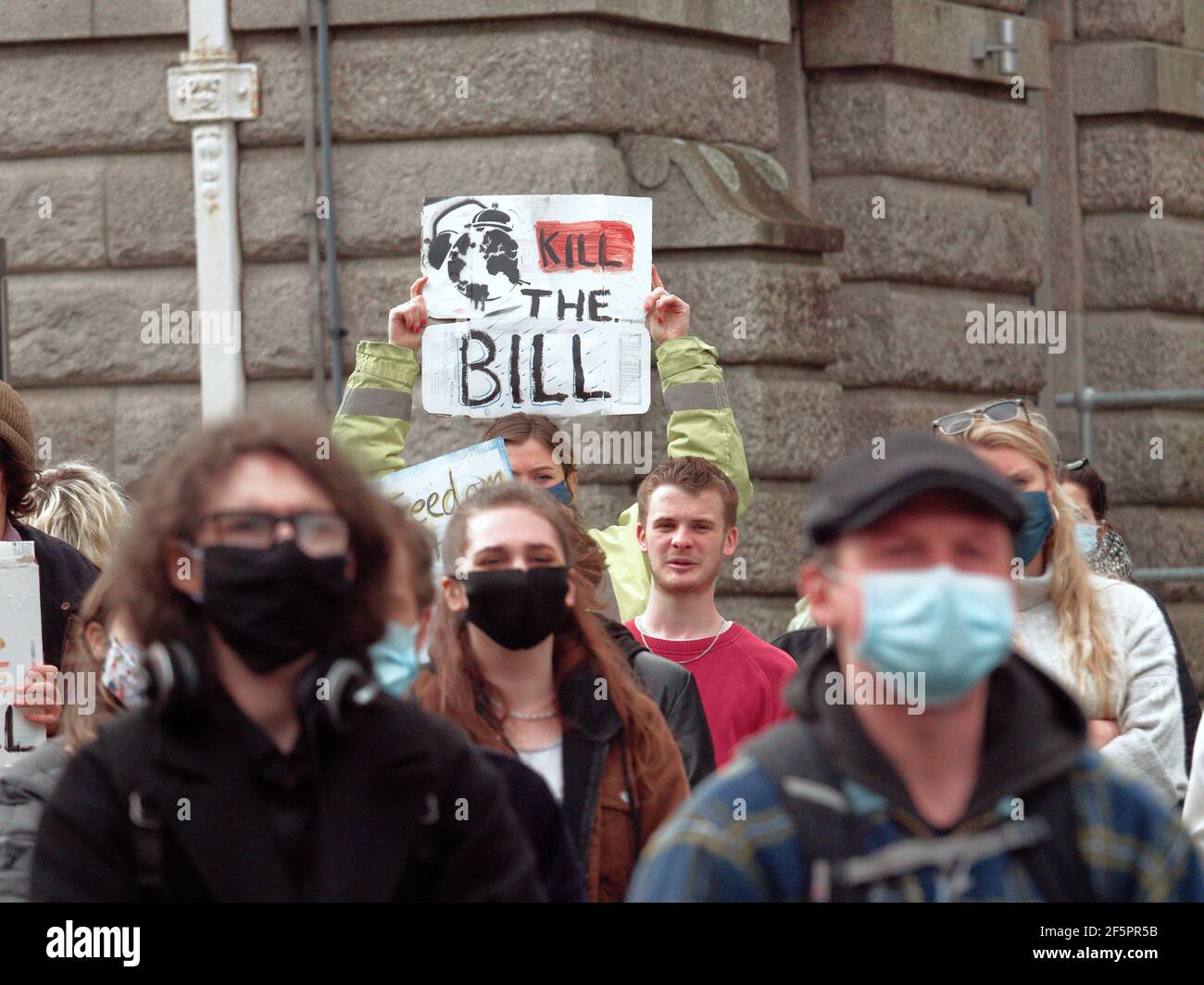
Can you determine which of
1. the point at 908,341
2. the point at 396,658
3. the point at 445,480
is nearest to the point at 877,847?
the point at 396,658

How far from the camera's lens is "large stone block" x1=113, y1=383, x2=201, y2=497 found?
845 centimetres

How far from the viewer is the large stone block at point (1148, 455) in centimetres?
1074

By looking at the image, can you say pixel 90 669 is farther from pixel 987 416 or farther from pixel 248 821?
pixel 987 416

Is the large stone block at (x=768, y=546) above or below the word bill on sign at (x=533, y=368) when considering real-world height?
below

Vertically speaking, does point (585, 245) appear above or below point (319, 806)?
above

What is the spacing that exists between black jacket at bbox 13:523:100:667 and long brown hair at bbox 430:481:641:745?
1245 mm

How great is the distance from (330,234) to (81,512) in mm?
2916

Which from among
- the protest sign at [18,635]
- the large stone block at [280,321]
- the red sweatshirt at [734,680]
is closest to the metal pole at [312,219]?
the large stone block at [280,321]

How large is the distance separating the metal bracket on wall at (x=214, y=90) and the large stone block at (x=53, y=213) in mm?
467

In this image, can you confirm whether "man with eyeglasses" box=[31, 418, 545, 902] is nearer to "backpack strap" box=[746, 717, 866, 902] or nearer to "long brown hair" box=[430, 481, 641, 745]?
"backpack strap" box=[746, 717, 866, 902]

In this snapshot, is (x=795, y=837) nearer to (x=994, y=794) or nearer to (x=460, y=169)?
(x=994, y=794)

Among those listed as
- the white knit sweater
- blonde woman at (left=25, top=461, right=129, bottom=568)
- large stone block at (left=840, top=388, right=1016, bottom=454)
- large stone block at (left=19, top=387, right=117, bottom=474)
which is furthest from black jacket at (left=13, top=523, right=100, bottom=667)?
large stone block at (left=840, top=388, right=1016, bottom=454)

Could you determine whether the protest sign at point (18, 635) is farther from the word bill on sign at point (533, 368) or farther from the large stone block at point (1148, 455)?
the large stone block at point (1148, 455)

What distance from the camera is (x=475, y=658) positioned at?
392 centimetres
